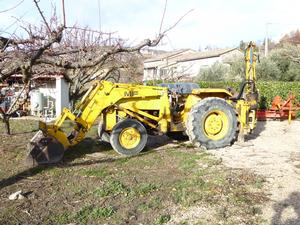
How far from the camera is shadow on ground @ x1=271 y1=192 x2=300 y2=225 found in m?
4.24

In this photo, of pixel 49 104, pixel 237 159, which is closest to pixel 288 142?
pixel 237 159

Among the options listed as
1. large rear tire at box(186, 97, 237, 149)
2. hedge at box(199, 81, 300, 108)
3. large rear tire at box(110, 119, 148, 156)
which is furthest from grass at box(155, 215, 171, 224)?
hedge at box(199, 81, 300, 108)

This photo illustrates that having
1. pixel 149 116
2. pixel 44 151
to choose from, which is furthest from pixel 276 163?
pixel 44 151

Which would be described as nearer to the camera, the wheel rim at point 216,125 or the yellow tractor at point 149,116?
the yellow tractor at point 149,116

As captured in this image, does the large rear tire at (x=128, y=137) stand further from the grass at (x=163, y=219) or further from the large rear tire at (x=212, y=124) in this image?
the grass at (x=163, y=219)

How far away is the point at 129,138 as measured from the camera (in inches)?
299

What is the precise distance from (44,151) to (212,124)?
13.0ft

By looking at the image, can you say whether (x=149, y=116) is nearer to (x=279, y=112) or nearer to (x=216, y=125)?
(x=216, y=125)

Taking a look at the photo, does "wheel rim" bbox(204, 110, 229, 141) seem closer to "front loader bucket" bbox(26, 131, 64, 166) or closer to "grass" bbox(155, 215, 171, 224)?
"front loader bucket" bbox(26, 131, 64, 166)

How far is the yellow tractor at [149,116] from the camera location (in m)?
7.02

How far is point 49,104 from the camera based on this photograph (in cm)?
1812

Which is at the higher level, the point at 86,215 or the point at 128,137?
the point at 128,137

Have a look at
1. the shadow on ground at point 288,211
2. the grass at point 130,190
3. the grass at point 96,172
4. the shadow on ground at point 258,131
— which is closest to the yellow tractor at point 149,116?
the grass at point 130,190

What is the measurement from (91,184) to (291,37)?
55.9 meters
